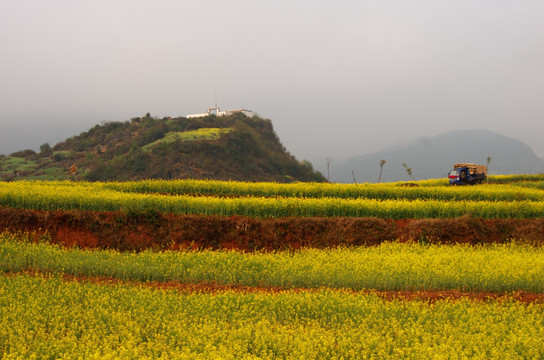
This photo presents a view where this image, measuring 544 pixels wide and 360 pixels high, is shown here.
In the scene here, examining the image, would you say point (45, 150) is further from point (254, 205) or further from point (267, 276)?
point (267, 276)

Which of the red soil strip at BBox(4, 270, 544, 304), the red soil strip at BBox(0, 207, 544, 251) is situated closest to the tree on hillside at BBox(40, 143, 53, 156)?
the red soil strip at BBox(0, 207, 544, 251)

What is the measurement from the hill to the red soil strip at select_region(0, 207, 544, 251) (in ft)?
155

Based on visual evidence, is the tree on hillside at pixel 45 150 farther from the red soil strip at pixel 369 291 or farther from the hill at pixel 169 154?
the red soil strip at pixel 369 291

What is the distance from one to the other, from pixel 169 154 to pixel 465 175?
48773mm

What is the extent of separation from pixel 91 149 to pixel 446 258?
84552 millimetres

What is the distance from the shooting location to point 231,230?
57.1ft

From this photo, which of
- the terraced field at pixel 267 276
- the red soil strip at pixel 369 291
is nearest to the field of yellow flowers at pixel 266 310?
the terraced field at pixel 267 276

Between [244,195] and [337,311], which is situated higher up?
[244,195]

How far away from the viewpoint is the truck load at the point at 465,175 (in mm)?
33938

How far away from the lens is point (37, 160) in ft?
267

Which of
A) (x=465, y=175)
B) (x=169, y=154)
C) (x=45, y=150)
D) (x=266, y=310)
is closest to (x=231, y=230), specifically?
(x=266, y=310)

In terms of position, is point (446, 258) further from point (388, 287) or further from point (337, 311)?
point (337, 311)

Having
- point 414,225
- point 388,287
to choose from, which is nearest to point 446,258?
point 388,287

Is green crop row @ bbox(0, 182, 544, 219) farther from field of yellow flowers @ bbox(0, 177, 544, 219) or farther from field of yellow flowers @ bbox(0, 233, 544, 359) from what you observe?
field of yellow flowers @ bbox(0, 233, 544, 359)
